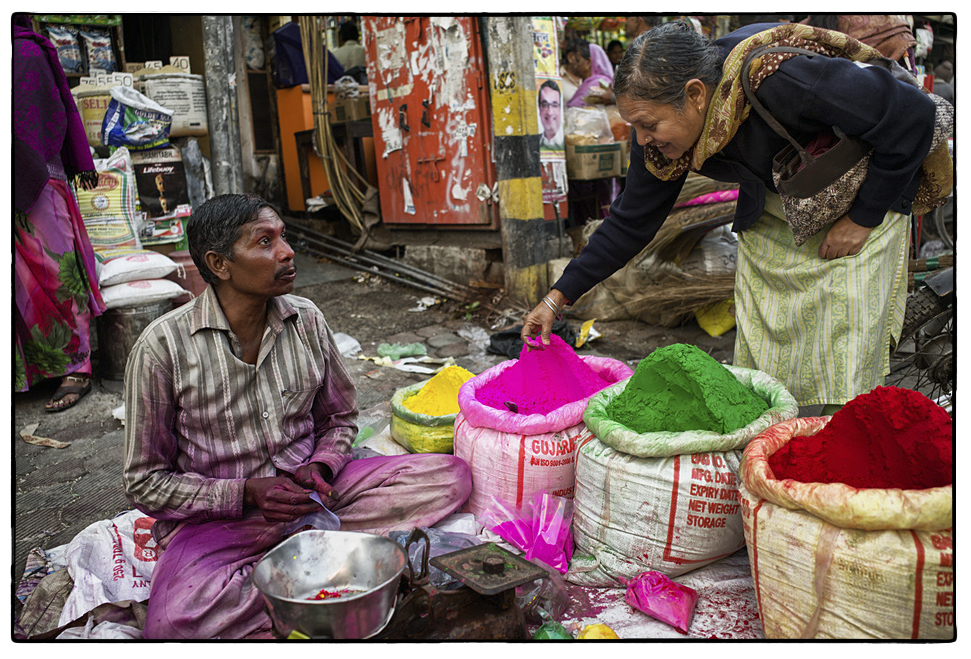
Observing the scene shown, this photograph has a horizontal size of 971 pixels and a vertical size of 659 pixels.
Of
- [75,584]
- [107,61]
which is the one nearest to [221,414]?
[75,584]

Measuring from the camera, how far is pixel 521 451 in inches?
77.9

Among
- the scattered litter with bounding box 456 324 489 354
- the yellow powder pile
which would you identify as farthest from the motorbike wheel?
the scattered litter with bounding box 456 324 489 354

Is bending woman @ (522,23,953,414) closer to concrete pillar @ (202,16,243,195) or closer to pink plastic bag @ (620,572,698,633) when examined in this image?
pink plastic bag @ (620,572,698,633)

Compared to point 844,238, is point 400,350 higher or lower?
lower

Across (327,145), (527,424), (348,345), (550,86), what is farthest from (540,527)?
(327,145)

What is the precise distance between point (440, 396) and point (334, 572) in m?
1.13

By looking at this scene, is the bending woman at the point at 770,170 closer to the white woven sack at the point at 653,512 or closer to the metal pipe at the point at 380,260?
the white woven sack at the point at 653,512

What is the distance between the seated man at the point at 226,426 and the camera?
1.65 m

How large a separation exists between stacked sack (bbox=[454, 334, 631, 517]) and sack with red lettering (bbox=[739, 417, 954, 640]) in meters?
0.65

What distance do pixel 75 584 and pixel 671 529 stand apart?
1.57 meters

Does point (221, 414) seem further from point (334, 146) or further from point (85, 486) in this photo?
point (334, 146)

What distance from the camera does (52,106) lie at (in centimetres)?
325

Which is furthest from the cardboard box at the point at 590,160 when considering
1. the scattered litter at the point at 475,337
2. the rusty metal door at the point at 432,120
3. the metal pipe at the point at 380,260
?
the scattered litter at the point at 475,337

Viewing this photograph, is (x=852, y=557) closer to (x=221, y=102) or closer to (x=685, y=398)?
(x=685, y=398)
